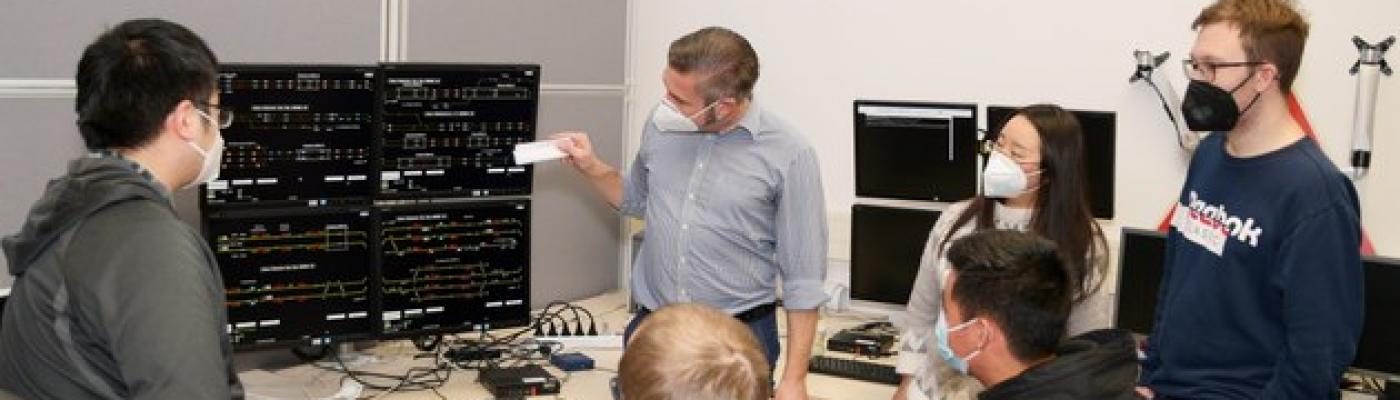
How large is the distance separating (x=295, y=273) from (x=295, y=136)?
284 millimetres

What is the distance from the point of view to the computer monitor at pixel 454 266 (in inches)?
115

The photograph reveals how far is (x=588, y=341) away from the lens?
3350 mm

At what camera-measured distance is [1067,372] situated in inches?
75.7

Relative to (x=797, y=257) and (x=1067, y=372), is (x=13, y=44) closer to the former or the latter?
(x=797, y=257)

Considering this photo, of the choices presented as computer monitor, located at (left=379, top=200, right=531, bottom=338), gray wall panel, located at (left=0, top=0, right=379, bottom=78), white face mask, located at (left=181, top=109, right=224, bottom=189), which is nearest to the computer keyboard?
computer monitor, located at (left=379, top=200, right=531, bottom=338)

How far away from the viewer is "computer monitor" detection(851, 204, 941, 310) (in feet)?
11.4

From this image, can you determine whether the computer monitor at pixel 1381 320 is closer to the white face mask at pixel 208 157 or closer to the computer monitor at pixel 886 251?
the computer monitor at pixel 886 251

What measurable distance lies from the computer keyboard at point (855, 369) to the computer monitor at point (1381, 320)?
3.43 ft

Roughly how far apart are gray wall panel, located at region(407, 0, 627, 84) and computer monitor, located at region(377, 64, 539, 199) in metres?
0.32

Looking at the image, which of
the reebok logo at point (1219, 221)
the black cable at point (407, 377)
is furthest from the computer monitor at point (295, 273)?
the reebok logo at point (1219, 221)

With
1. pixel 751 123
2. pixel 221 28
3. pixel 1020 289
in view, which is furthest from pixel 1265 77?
pixel 221 28

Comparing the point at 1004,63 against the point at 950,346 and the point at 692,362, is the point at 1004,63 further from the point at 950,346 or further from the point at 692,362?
the point at 692,362

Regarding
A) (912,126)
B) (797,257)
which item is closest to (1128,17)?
(912,126)

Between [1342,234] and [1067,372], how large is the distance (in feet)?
1.92
